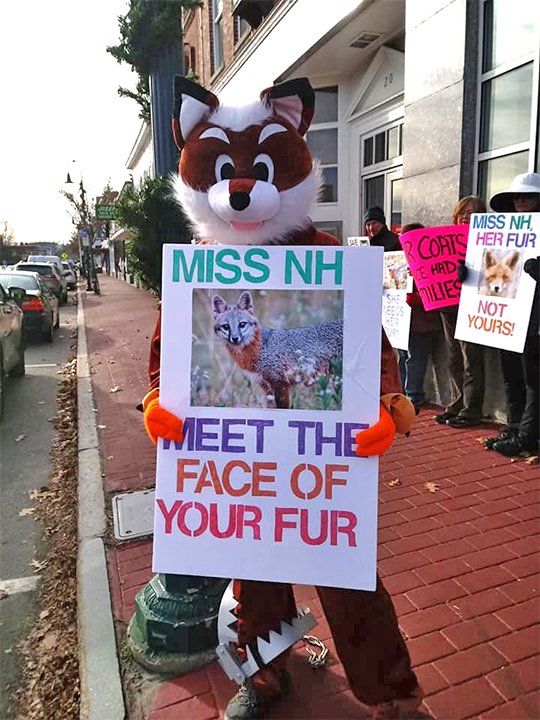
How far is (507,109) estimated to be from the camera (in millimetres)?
5375

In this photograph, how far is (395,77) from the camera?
806cm

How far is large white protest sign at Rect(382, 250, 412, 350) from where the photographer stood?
5.76 metres

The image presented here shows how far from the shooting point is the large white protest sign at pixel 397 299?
5.76m

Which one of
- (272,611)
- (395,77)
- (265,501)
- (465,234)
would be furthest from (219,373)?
(395,77)

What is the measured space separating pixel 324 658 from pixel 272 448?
1226 millimetres

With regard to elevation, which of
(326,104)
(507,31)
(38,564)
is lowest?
(38,564)

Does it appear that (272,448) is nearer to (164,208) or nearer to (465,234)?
(465,234)

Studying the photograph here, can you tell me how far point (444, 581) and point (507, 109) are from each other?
4.42 meters

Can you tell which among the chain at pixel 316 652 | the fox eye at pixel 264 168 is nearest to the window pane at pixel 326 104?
the fox eye at pixel 264 168

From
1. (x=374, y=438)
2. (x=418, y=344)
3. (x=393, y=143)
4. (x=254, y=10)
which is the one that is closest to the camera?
(x=374, y=438)

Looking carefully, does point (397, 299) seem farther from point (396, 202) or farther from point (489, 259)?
point (396, 202)

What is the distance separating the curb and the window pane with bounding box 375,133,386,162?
630 cm

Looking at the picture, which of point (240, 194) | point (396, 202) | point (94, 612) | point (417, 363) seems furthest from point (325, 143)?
point (94, 612)

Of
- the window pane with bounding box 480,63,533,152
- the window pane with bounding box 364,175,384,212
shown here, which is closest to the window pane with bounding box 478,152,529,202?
the window pane with bounding box 480,63,533,152
